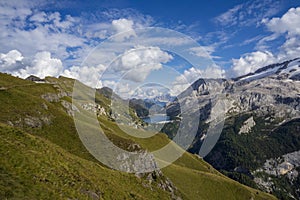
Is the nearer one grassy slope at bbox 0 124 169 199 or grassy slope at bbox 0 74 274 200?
grassy slope at bbox 0 124 169 199

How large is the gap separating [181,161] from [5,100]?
135929 millimetres

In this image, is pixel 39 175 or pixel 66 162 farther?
pixel 66 162

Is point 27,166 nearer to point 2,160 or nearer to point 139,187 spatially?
point 2,160

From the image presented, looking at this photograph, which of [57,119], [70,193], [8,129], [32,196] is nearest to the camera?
[32,196]

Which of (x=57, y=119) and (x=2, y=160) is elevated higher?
(x=57, y=119)

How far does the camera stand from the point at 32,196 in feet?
118

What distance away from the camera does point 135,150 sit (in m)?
104

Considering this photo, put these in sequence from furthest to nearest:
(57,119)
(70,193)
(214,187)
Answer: (214,187)
(57,119)
(70,193)

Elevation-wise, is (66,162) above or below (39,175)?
above

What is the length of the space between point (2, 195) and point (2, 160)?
1035 centimetres

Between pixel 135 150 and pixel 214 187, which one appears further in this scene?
pixel 214 187

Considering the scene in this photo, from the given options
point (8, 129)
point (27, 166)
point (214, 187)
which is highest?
point (8, 129)

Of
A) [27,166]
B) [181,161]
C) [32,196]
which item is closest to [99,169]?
[27,166]

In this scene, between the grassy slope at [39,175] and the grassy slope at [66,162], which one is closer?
the grassy slope at [39,175]
